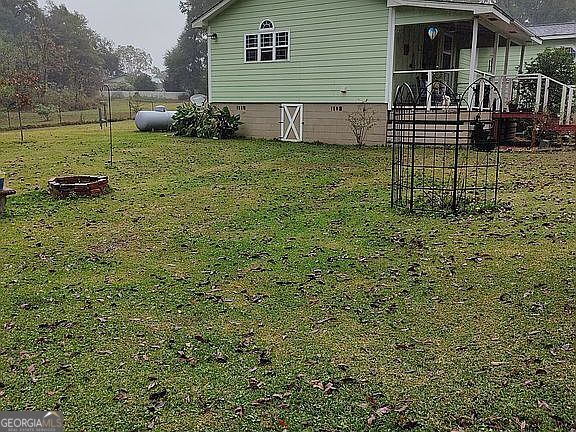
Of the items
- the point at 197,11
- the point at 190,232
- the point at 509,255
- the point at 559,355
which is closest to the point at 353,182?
the point at 190,232

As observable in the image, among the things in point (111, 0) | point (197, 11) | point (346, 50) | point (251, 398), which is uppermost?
point (111, 0)

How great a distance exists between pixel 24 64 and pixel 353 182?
115 feet

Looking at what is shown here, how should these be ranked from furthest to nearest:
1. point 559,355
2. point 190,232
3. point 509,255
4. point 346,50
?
point 346,50 → point 190,232 → point 509,255 → point 559,355

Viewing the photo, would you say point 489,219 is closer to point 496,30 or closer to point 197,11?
point 496,30

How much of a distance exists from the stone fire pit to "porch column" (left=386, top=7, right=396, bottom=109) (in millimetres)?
7973

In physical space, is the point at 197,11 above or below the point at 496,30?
above

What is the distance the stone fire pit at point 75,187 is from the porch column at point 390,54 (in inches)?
314

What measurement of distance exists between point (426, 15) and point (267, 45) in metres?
4.85

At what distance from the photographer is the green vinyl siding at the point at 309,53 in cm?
1391

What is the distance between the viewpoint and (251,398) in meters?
2.87

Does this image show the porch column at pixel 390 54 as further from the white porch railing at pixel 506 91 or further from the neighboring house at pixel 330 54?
the white porch railing at pixel 506 91

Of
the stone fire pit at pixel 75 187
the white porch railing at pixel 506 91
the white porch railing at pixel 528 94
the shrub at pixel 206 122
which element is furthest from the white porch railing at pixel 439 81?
the stone fire pit at pixel 75 187

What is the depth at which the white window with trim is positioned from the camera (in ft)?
50.8

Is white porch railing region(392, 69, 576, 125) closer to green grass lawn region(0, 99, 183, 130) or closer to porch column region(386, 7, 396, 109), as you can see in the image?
porch column region(386, 7, 396, 109)
